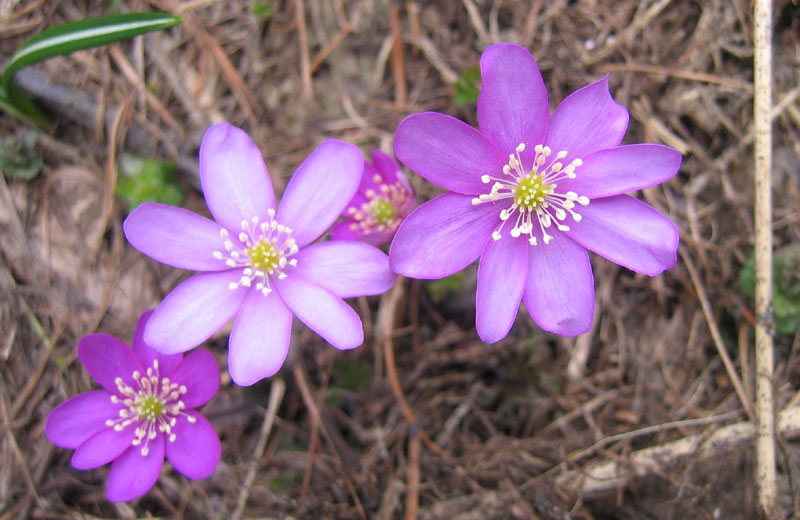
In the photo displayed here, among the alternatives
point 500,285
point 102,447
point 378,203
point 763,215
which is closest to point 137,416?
point 102,447

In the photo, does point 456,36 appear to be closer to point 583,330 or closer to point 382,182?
point 382,182

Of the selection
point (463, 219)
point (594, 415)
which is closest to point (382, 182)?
point (463, 219)

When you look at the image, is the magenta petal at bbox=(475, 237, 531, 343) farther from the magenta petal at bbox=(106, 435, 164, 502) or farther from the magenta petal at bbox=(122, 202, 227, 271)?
the magenta petal at bbox=(106, 435, 164, 502)

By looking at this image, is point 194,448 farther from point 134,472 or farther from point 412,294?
point 412,294

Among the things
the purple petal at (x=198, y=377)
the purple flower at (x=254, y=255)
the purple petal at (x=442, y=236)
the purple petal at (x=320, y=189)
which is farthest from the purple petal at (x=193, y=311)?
the purple petal at (x=442, y=236)

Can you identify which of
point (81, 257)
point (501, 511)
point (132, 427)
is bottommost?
point (501, 511)

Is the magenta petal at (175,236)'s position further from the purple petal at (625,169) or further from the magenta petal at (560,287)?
the purple petal at (625,169)
